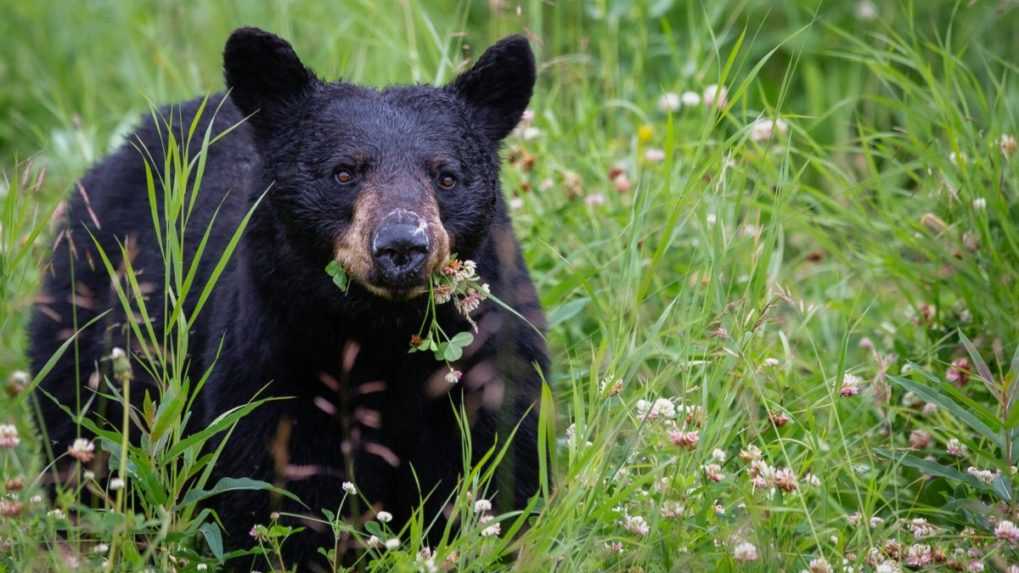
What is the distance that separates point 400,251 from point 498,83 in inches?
37.6

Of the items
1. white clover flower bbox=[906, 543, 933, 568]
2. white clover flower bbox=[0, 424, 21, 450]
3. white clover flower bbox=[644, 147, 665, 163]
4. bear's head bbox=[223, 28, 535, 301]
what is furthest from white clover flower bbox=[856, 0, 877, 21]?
white clover flower bbox=[0, 424, 21, 450]

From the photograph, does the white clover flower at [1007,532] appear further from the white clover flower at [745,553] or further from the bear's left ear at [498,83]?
the bear's left ear at [498,83]

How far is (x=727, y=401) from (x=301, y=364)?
115 cm

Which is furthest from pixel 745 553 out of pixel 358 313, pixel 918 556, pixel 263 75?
pixel 263 75

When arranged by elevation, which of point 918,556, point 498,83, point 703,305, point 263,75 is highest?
point 263,75

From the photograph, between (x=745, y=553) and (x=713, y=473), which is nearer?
(x=745, y=553)

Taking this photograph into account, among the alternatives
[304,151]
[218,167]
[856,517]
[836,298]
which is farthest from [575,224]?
[856,517]

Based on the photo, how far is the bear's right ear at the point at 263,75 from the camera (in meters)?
4.27

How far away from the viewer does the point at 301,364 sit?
416 cm

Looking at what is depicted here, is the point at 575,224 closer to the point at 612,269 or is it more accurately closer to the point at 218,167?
the point at 612,269

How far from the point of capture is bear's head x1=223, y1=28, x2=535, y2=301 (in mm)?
3803

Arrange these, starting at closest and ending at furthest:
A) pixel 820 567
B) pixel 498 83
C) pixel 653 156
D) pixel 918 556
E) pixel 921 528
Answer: pixel 820 567
pixel 918 556
pixel 921 528
pixel 498 83
pixel 653 156

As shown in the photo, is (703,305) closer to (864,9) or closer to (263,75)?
(263,75)

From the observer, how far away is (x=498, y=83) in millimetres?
4461
